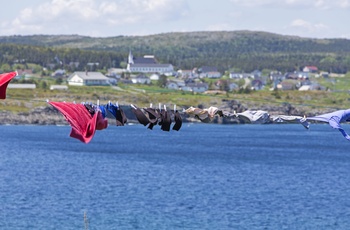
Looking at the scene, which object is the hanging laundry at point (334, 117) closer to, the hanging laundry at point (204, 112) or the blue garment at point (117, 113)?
the hanging laundry at point (204, 112)

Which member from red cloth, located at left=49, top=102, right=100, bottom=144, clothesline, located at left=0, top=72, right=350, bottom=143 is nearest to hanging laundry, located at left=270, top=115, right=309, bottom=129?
clothesline, located at left=0, top=72, right=350, bottom=143

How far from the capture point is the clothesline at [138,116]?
1595 cm

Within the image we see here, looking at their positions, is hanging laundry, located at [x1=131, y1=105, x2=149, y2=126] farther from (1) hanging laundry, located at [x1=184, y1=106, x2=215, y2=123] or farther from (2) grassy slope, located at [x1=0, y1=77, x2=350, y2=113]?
(2) grassy slope, located at [x1=0, y1=77, x2=350, y2=113]

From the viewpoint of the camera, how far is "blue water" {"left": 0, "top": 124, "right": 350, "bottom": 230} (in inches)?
2062

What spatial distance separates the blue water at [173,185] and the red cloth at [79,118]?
32.2m

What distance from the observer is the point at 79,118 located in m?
16.2

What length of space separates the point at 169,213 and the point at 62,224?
811cm

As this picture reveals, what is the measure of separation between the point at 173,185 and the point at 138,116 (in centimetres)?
5619

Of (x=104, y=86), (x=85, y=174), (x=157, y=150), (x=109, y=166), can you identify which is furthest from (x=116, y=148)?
(x=104, y=86)

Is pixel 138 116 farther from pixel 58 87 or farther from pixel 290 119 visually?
pixel 58 87

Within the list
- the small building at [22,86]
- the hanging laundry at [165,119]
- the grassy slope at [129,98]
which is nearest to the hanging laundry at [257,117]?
the hanging laundry at [165,119]

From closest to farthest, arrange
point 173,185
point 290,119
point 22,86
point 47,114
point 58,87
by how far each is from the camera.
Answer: point 290,119 < point 173,185 < point 47,114 < point 22,86 < point 58,87

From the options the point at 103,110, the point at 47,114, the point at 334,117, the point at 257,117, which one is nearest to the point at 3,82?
the point at 103,110

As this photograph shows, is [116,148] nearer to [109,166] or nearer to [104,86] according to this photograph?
[109,166]
